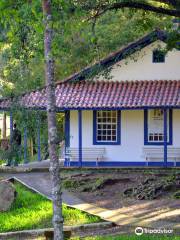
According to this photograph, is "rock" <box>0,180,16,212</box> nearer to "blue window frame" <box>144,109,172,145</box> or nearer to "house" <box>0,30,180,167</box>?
"house" <box>0,30,180,167</box>

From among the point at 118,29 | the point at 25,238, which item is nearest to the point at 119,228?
the point at 25,238

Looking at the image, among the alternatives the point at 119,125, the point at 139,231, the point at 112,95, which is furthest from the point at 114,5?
the point at 119,125

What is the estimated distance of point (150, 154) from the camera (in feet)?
81.0

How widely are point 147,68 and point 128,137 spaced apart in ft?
9.69

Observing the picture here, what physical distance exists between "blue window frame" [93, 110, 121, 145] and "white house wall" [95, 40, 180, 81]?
4.88ft

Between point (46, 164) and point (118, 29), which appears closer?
point (46, 164)

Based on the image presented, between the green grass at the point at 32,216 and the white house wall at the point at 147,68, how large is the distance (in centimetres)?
999

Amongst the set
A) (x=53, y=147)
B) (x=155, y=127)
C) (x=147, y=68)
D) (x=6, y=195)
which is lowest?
(x=6, y=195)

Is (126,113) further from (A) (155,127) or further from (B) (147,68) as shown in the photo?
(B) (147,68)

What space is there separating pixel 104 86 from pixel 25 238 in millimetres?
13130

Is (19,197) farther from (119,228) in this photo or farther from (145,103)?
(145,103)

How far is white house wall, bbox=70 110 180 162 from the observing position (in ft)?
81.7

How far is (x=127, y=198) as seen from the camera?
683 inches

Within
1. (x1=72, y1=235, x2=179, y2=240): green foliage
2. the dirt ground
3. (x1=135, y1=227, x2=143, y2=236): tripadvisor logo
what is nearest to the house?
the dirt ground
